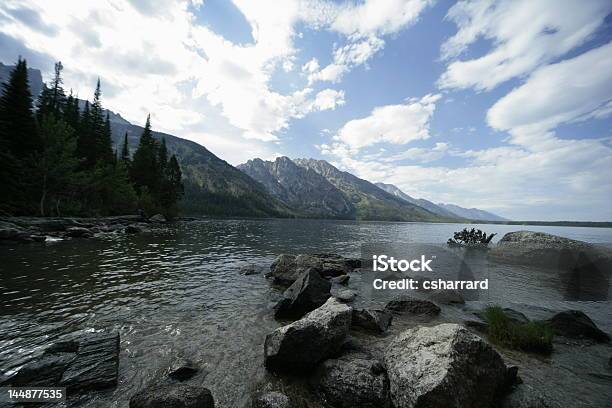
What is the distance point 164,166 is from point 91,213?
36.0 m

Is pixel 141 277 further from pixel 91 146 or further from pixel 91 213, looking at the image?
pixel 91 146

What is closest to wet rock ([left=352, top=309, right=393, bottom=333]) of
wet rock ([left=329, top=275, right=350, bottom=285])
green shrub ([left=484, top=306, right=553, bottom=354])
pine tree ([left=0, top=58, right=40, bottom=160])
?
green shrub ([left=484, top=306, right=553, bottom=354])

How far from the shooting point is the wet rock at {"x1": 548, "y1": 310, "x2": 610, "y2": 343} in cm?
1195

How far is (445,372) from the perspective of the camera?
18.9 ft

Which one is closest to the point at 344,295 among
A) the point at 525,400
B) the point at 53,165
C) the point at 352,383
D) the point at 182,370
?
the point at 352,383

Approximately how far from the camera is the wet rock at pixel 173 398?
6.04m

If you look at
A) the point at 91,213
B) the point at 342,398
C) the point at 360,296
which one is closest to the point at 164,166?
the point at 91,213

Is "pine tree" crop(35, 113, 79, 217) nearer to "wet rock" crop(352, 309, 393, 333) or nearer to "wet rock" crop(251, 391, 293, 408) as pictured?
"wet rock" crop(352, 309, 393, 333)

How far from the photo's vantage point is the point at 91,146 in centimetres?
6919

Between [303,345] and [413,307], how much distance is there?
970 cm

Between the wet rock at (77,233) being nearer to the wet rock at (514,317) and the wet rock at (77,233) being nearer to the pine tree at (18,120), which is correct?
the pine tree at (18,120)

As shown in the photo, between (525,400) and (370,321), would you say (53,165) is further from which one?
(525,400)

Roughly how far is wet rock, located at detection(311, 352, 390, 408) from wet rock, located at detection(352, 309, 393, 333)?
157 inches

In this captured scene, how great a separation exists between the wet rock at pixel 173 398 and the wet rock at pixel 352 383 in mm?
3184
